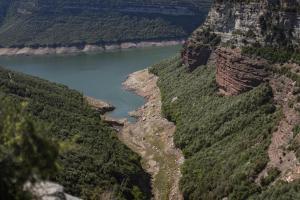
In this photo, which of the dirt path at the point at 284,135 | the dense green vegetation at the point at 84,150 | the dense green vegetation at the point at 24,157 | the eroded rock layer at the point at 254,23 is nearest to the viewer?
the dense green vegetation at the point at 24,157

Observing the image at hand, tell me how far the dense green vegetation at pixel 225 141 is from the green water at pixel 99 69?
839 inches

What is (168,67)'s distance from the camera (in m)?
110

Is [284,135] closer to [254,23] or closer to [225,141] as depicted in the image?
[225,141]

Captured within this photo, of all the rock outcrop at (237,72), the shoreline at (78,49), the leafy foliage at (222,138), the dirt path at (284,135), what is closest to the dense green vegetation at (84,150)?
the leafy foliage at (222,138)

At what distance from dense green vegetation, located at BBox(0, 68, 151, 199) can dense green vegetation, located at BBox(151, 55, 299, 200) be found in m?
6.07

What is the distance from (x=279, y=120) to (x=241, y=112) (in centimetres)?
848

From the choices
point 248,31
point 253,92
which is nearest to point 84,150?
point 253,92

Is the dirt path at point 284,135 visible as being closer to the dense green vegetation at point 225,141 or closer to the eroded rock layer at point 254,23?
the dense green vegetation at point 225,141

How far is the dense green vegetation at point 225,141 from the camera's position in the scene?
153 ft

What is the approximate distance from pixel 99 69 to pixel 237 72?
279 feet

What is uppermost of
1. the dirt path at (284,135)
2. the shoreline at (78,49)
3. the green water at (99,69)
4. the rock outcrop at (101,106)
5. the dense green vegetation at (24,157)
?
the dense green vegetation at (24,157)

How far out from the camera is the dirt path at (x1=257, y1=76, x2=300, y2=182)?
4359 centimetres

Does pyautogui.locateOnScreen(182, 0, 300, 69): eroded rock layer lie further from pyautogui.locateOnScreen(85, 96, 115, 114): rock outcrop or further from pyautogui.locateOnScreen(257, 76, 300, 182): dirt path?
pyautogui.locateOnScreen(85, 96, 115, 114): rock outcrop

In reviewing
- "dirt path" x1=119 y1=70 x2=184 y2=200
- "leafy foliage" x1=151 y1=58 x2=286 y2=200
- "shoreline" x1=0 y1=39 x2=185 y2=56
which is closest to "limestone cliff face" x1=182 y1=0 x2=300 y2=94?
"leafy foliage" x1=151 y1=58 x2=286 y2=200
